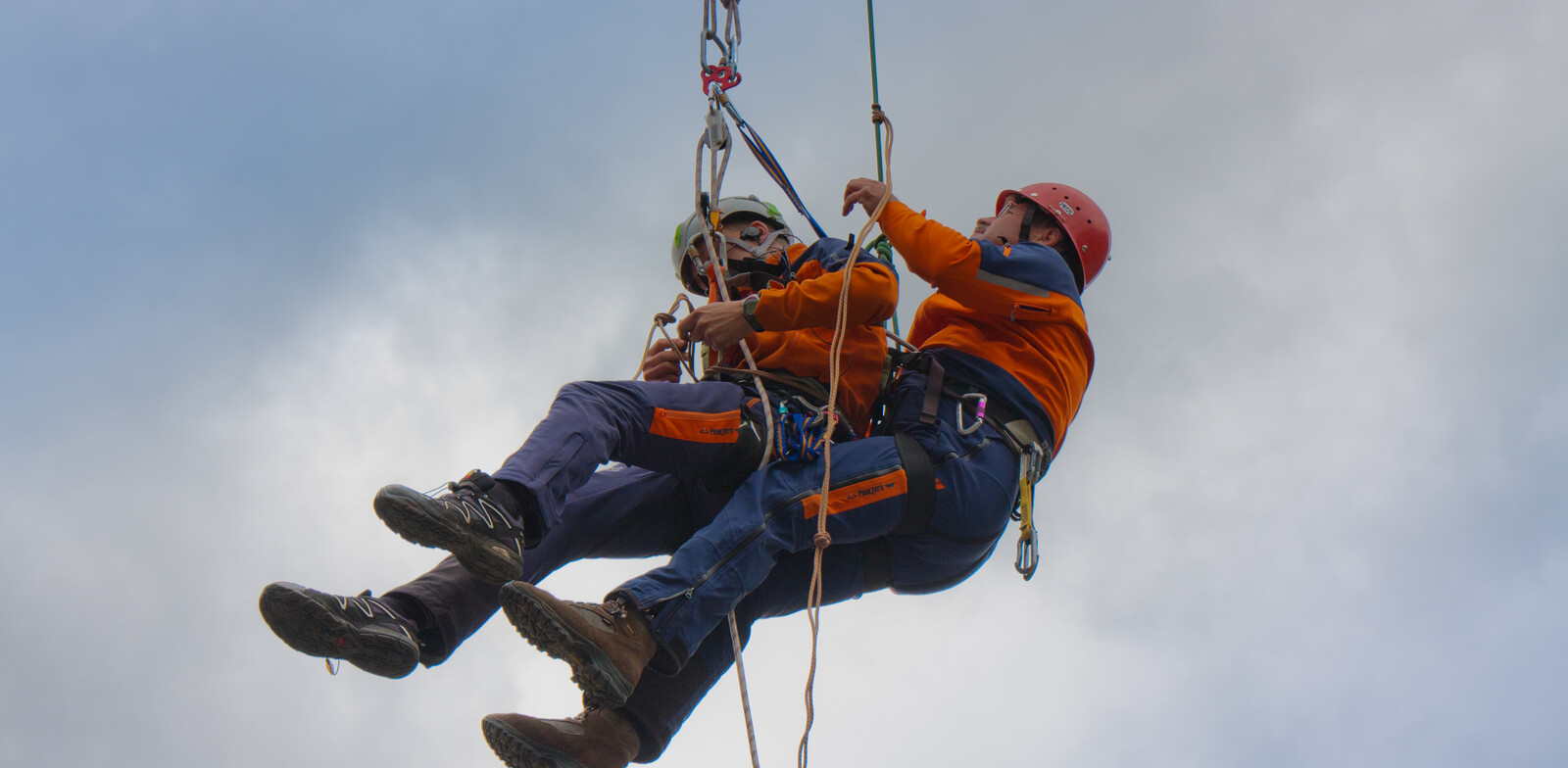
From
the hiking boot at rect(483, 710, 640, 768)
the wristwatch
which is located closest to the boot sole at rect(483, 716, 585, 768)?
the hiking boot at rect(483, 710, 640, 768)

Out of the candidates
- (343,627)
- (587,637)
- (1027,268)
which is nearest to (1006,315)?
(1027,268)

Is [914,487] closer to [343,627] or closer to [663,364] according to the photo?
[663,364]

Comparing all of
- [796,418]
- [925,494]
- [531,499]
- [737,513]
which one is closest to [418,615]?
[531,499]

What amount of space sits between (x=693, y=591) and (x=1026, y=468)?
1.36 meters

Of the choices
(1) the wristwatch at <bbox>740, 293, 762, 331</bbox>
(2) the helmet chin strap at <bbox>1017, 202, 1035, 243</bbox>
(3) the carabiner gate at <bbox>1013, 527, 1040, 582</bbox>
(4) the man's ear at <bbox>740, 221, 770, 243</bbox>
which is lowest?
(3) the carabiner gate at <bbox>1013, 527, 1040, 582</bbox>

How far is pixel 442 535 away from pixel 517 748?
0.90 meters

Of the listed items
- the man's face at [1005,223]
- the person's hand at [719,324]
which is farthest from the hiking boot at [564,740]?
the man's face at [1005,223]

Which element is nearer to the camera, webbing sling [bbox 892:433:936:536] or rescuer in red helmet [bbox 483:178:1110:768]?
rescuer in red helmet [bbox 483:178:1110:768]

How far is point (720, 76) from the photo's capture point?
5.94 meters

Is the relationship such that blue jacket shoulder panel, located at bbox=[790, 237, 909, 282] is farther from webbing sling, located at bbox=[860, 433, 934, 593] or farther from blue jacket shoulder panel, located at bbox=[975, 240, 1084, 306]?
webbing sling, located at bbox=[860, 433, 934, 593]

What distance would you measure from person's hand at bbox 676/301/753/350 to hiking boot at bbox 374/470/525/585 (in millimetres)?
1049

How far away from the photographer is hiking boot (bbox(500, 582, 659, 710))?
3.90 m

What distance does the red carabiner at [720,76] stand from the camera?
5898mm

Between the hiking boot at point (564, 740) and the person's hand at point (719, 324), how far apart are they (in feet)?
4.29
